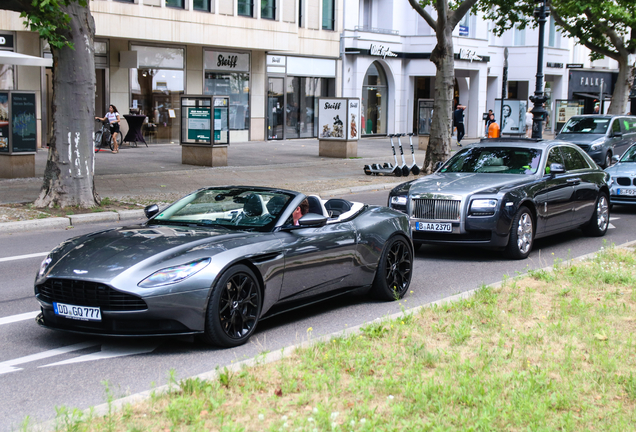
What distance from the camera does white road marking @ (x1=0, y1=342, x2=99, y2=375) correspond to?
5.54 meters

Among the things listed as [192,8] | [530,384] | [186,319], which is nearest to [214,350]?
[186,319]

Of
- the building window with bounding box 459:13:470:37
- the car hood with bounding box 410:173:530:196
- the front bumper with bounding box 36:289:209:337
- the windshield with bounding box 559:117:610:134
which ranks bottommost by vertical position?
the front bumper with bounding box 36:289:209:337

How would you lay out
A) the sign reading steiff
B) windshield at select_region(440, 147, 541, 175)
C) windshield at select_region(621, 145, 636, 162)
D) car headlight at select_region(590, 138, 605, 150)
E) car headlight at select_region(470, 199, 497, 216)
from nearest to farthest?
car headlight at select_region(470, 199, 497, 216) < windshield at select_region(440, 147, 541, 175) < windshield at select_region(621, 145, 636, 162) < car headlight at select_region(590, 138, 605, 150) < the sign reading steiff

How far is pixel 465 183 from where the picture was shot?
10453mm

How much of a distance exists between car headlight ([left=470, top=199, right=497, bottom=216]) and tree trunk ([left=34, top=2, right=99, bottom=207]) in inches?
299

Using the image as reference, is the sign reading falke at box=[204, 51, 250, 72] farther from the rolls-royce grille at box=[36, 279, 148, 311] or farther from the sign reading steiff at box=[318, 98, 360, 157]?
the rolls-royce grille at box=[36, 279, 148, 311]

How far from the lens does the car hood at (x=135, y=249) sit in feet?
19.0

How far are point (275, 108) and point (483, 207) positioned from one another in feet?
85.5

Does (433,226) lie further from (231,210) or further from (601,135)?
(601,135)

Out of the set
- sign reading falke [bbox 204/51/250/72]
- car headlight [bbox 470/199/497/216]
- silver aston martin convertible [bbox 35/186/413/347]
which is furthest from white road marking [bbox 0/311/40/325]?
sign reading falke [bbox 204/51/250/72]

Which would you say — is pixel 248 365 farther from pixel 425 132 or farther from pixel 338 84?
pixel 338 84

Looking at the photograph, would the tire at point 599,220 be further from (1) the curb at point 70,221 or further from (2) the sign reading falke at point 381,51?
(2) the sign reading falke at point 381,51

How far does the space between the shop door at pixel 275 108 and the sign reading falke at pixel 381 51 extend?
604cm

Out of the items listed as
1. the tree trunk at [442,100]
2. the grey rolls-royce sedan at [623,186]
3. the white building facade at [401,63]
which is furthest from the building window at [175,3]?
the grey rolls-royce sedan at [623,186]
